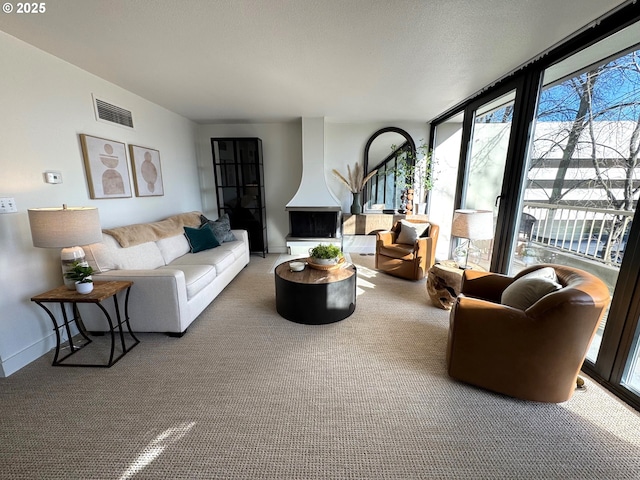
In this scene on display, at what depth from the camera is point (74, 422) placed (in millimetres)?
1480

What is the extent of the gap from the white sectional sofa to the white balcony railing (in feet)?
11.5

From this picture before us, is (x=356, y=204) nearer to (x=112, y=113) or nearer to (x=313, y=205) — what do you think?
(x=313, y=205)

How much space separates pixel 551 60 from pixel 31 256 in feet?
15.2

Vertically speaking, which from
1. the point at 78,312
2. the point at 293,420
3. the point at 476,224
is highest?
the point at 476,224

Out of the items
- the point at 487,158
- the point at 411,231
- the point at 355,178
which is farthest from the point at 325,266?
the point at 355,178

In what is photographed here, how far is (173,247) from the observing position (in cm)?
322

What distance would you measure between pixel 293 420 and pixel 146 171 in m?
3.50

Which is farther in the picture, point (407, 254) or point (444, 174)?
Answer: point (444, 174)

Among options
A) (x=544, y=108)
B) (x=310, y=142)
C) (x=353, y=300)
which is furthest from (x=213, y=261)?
(x=544, y=108)

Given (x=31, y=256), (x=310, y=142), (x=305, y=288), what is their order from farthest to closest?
1. (x=310, y=142)
2. (x=305, y=288)
3. (x=31, y=256)

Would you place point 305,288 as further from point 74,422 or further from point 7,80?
point 7,80

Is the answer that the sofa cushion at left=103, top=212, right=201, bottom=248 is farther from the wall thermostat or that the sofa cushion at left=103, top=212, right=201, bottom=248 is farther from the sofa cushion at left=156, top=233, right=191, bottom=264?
the wall thermostat

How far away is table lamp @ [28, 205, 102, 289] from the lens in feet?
5.82

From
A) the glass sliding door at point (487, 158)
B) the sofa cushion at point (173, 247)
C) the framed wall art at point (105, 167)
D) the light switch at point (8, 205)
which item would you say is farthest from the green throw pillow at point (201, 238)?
the glass sliding door at point (487, 158)
